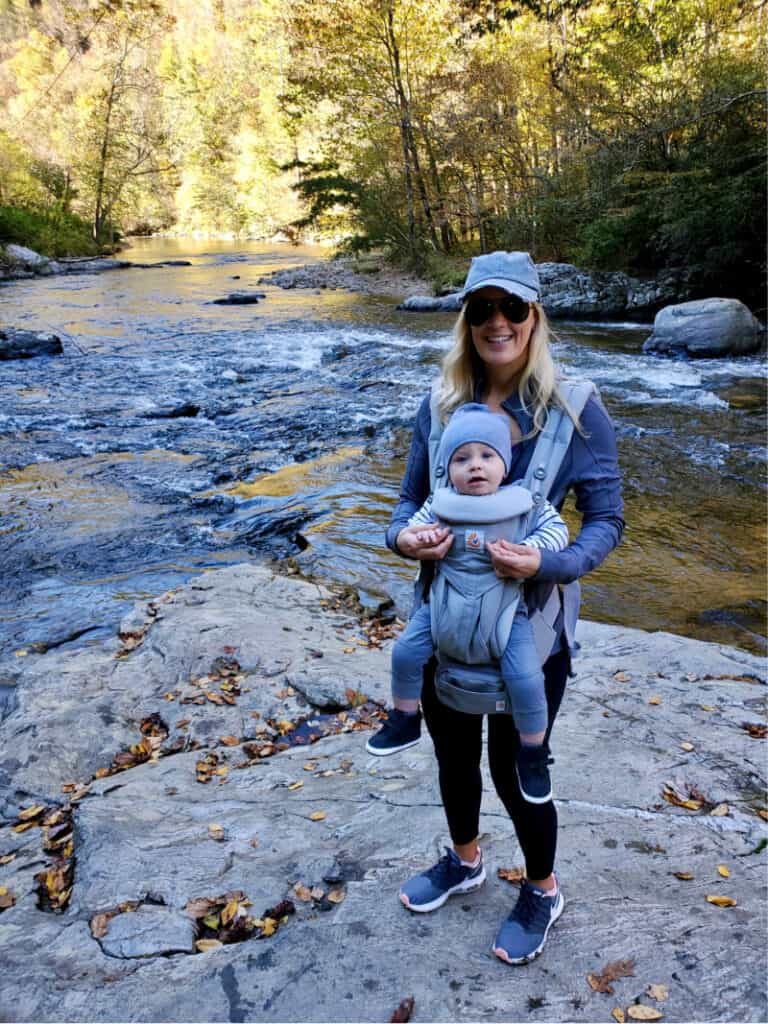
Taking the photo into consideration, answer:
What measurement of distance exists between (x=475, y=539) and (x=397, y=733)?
2.16ft

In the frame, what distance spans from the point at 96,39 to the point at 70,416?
149 ft

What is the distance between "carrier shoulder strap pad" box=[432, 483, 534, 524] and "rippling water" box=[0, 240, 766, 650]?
4.00 metres

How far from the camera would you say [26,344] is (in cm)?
1483

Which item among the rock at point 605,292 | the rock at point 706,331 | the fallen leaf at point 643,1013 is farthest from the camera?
the rock at point 605,292

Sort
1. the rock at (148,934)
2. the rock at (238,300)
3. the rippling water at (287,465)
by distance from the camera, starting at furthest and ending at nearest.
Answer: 1. the rock at (238,300)
2. the rippling water at (287,465)
3. the rock at (148,934)

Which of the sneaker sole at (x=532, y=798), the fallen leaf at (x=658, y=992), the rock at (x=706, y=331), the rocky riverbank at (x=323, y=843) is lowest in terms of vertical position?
the rocky riverbank at (x=323, y=843)

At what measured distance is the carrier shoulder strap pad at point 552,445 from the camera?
200cm

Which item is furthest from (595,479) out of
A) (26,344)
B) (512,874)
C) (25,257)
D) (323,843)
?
(25,257)

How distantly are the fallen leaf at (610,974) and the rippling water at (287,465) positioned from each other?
11.8ft

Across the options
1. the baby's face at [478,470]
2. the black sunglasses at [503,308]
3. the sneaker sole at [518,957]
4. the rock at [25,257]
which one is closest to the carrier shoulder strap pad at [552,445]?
the baby's face at [478,470]

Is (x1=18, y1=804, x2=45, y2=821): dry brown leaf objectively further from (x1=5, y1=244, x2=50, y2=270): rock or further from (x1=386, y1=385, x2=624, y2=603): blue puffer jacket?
(x1=5, y1=244, x2=50, y2=270): rock

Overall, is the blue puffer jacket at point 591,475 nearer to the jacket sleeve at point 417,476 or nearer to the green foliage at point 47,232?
the jacket sleeve at point 417,476

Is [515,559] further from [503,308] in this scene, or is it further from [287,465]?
[287,465]

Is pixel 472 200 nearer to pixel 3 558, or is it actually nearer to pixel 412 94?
pixel 412 94
